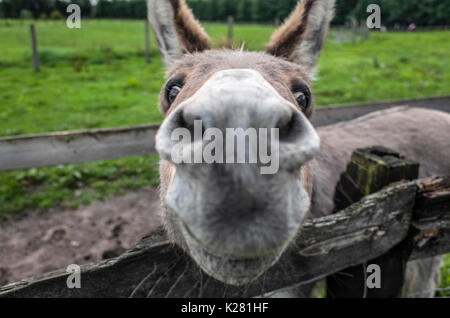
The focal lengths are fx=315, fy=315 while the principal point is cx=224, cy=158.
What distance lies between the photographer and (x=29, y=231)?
465 cm

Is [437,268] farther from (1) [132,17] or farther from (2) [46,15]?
(1) [132,17]

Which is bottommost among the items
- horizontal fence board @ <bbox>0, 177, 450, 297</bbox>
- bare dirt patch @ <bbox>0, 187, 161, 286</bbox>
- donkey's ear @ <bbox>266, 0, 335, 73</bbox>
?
bare dirt patch @ <bbox>0, 187, 161, 286</bbox>

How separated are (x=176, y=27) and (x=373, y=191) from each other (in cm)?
208

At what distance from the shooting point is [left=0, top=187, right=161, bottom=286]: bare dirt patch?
408 centimetres

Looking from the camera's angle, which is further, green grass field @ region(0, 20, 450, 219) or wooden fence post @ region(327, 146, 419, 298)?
green grass field @ region(0, 20, 450, 219)

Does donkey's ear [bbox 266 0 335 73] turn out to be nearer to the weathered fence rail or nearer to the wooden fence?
the wooden fence

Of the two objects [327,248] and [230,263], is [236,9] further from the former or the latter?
[230,263]

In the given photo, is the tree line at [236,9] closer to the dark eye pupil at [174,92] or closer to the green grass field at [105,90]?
the green grass field at [105,90]

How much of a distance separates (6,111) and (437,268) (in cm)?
1045

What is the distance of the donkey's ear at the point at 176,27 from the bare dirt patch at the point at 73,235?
A: 9.55ft

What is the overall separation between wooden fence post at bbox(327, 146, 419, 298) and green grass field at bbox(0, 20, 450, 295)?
1.46 m

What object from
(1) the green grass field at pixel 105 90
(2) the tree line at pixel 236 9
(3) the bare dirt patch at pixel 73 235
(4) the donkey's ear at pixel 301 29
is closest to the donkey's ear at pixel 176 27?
(1) the green grass field at pixel 105 90

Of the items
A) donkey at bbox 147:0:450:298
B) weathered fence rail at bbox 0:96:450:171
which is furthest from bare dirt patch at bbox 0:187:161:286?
donkey at bbox 147:0:450:298

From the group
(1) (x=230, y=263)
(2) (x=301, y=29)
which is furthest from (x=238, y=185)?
(2) (x=301, y=29)
